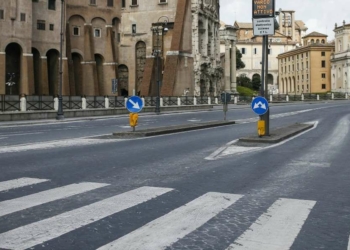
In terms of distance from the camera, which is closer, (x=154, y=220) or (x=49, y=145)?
(x=154, y=220)

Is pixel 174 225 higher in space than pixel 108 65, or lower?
lower

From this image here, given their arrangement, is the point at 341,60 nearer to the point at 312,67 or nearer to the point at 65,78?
the point at 312,67

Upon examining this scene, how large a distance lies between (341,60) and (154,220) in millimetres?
113675

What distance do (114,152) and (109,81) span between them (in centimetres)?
5202

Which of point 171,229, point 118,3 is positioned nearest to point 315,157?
point 171,229

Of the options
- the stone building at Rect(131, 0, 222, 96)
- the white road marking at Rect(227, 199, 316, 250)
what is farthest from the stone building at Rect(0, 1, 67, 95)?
the white road marking at Rect(227, 199, 316, 250)

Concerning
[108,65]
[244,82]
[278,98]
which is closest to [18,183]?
[108,65]

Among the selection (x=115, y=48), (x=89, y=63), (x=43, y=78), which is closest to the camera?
(x=43, y=78)

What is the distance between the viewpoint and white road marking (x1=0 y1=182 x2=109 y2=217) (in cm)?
638

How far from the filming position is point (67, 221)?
18.6ft

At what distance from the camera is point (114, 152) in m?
12.9

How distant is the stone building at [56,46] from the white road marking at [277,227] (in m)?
46.9

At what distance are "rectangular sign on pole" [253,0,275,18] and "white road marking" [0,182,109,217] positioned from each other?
10.8 metres

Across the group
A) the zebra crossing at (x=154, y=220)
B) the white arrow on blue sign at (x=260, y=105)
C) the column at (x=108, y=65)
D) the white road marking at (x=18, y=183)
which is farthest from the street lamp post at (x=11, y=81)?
the zebra crossing at (x=154, y=220)
